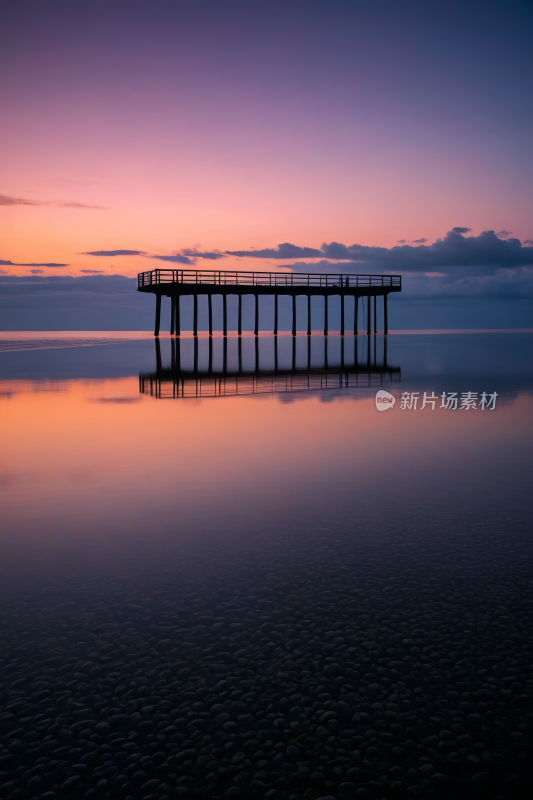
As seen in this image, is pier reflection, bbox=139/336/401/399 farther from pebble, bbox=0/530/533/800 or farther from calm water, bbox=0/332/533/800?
pebble, bbox=0/530/533/800

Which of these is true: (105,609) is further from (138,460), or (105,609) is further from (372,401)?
(372,401)

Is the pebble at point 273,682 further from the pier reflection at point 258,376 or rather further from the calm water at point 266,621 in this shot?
the pier reflection at point 258,376

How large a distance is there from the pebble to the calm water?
0.6 inches

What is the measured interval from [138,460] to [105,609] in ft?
16.5

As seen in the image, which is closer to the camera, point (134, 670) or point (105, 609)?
point (134, 670)

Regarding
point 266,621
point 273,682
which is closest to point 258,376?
point 266,621

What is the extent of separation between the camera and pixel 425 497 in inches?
293

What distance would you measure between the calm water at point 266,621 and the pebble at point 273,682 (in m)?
0.01

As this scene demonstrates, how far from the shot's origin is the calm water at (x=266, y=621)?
10.3ft

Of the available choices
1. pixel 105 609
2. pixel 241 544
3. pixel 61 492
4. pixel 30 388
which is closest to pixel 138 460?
pixel 61 492

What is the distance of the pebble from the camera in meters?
3.04

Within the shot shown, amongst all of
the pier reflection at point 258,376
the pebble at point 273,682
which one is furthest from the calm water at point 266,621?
the pier reflection at point 258,376

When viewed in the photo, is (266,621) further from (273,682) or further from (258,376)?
(258,376)

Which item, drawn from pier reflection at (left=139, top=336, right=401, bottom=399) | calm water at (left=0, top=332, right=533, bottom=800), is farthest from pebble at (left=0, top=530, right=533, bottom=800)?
pier reflection at (left=139, top=336, right=401, bottom=399)
